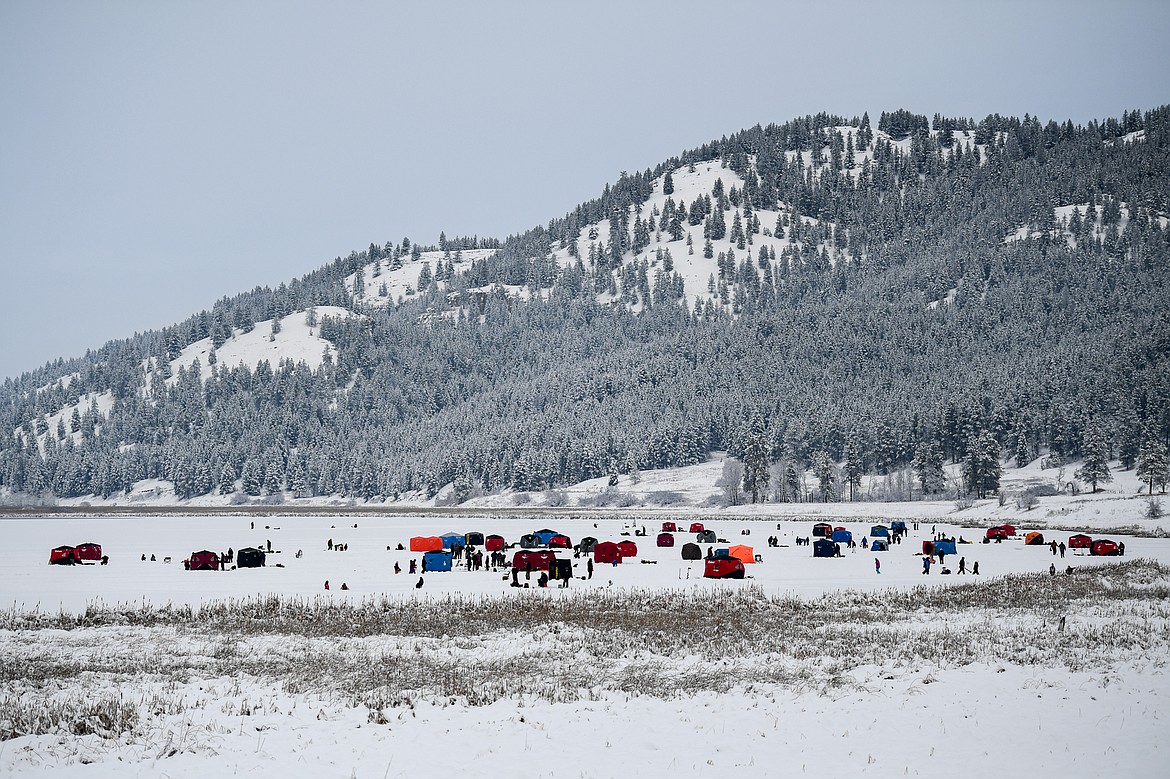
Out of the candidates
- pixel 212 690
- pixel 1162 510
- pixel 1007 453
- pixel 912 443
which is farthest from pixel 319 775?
pixel 1007 453

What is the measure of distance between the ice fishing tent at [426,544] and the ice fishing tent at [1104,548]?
42243mm

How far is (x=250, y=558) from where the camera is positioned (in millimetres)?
48844

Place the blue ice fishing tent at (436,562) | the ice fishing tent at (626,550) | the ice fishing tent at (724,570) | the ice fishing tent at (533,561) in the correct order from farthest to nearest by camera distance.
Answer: the ice fishing tent at (626,550) → the blue ice fishing tent at (436,562) → the ice fishing tent at (533,561) → the ice fishing tent at (724,570)

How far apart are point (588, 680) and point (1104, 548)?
4845 cm

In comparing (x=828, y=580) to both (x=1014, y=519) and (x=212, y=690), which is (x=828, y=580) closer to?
(x=212, y=690)

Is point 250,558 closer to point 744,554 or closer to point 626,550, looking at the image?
point 626,550

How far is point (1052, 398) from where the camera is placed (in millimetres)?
154750

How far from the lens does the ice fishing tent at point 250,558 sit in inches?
1917

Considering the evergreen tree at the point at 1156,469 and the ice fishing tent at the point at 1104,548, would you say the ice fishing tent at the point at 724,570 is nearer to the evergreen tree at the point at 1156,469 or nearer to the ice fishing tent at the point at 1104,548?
the ice fishing tent at the point at 1104,548

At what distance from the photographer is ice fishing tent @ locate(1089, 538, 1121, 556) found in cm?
5403

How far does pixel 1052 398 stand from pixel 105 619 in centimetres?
16217

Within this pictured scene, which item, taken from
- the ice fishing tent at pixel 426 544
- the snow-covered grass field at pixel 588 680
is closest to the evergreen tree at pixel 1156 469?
the snow-covered grass field at pixel 588 680

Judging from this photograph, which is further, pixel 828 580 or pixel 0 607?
pixel 828 580

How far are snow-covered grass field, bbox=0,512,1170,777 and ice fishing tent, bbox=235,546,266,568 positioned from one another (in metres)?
10.4
